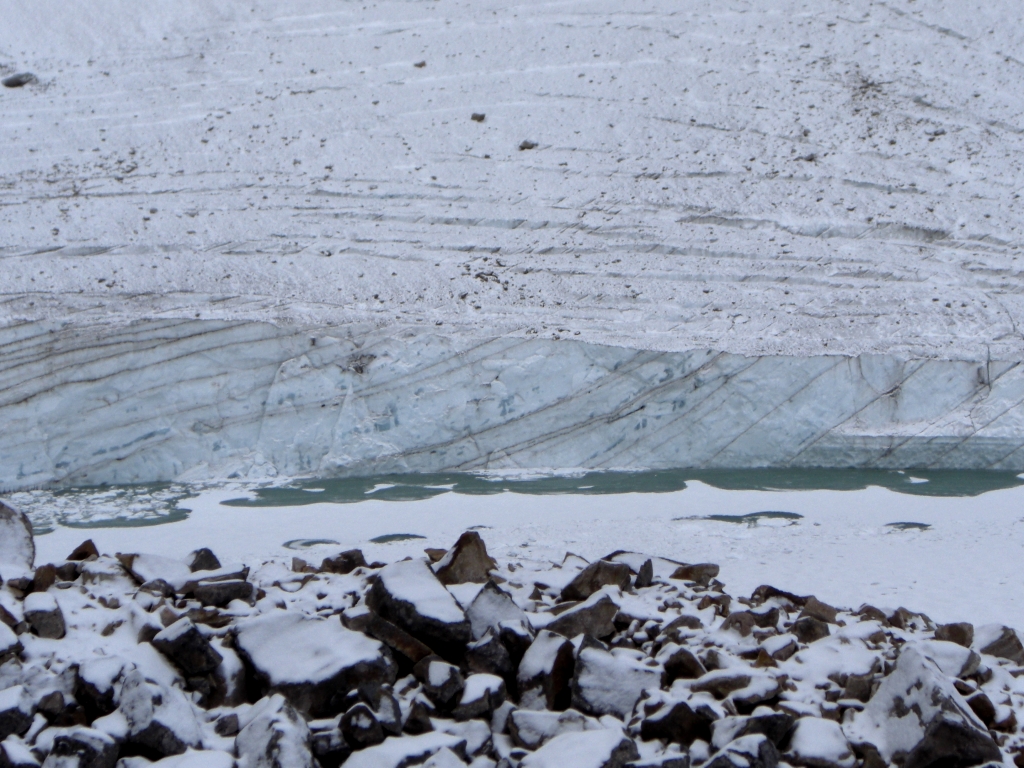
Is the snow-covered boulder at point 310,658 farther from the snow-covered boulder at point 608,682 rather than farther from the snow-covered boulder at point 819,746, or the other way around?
the snow-covered boulder at point 819,746

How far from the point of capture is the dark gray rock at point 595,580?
97.7 inches

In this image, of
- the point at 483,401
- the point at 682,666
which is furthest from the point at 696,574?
the point at 483,401

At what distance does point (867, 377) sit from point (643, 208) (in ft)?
6.38

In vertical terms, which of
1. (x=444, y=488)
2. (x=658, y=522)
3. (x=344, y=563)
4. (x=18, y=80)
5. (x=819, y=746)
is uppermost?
(x=18, y=80)

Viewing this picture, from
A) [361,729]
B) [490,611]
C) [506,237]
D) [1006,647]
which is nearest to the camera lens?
[361,729]

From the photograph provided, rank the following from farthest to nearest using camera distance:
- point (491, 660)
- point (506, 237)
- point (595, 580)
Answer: point (506, 237), point (595, 580), point (491, 660)

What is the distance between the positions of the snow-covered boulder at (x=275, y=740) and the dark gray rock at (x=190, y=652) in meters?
0.22

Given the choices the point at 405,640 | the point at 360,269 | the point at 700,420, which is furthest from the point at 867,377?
the point at 405,640

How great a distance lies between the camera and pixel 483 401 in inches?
197

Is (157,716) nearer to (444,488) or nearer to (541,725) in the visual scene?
(541,725)

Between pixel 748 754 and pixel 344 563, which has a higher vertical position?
pixel 748 754

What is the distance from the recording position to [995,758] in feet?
5.63

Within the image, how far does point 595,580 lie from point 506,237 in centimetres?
384

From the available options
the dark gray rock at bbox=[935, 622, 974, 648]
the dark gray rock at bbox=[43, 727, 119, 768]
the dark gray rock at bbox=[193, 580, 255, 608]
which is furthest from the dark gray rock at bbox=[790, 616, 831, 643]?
the dark gray rock at bbox=[43, 727, 119, 768]
